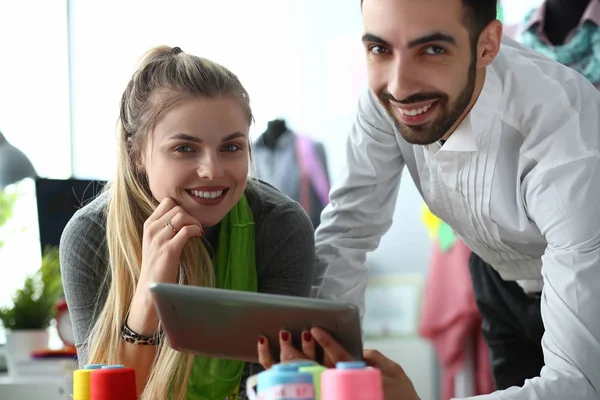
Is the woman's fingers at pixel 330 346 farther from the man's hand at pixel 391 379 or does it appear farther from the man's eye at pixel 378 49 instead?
the man's eye at pixel 378 49

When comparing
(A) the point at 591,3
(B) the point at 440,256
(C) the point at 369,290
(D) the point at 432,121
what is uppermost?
(A) the point at 591,3

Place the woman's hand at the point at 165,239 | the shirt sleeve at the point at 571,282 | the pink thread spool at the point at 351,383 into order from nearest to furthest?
the pink thread spool at the point at 351,383
the shirt sleeve at the point at 571,282
the woman's hand at the point at 165,239

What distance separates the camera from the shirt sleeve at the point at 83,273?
148 cm

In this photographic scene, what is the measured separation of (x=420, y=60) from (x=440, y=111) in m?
0.10

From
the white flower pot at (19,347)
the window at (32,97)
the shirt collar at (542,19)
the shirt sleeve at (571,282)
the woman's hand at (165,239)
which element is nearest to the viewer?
the shirt sleeve at (571,282)

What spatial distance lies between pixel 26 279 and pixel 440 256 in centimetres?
168

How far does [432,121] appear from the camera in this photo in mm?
1351

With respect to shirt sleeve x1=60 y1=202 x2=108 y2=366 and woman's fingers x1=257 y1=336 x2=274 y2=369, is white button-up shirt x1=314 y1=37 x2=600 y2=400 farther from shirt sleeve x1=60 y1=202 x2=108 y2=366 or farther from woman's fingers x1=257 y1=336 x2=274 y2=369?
shirt sleeve x1=60 y1=202 x2=108 y2=366

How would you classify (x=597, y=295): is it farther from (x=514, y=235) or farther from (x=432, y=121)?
(x=432, y=121)

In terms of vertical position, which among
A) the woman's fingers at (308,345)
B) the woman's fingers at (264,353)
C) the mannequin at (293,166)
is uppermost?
the woman's fingers at (308,345)

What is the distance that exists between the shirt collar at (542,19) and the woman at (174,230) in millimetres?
1242

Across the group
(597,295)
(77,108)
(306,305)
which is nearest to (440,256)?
(77,108)

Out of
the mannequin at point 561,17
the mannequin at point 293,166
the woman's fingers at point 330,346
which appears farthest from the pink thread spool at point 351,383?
the mannequin at point 293,166

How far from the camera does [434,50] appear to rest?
129cm
